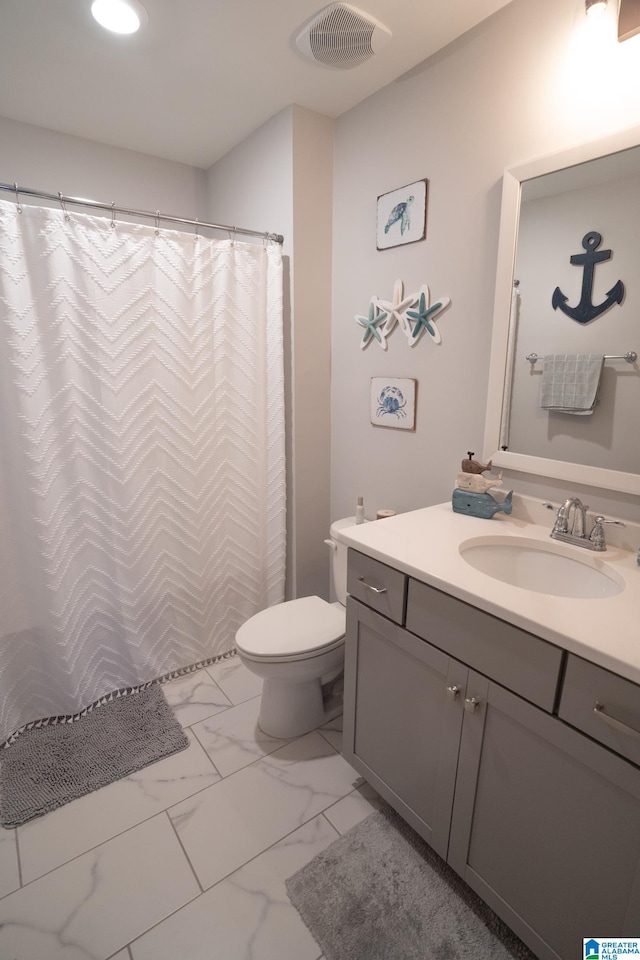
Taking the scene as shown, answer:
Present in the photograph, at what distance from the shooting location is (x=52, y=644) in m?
1.81

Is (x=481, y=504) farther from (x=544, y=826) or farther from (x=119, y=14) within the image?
(x=119, y=14)

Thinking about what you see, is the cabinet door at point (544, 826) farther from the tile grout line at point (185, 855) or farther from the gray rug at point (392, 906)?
the tile grout line at point (185, 855)

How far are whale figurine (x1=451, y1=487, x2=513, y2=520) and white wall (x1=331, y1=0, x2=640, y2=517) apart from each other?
8 centimetres

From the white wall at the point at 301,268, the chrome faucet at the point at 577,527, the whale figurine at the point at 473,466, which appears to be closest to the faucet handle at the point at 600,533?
the chrome faucet at the point at 577,527

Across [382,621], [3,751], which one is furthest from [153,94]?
[3,751]

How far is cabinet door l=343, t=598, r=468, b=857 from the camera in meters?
1.17

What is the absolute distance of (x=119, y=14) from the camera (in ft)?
4.59

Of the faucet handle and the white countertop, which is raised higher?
the faucet handle

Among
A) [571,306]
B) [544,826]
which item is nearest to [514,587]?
[544,826]

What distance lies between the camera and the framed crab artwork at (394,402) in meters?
1.84

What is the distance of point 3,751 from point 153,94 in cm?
254

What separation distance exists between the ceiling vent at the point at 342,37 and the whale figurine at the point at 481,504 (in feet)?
4.75

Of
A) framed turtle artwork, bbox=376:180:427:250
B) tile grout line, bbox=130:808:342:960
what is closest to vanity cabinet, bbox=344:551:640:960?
tile grout line, bbox=130:808:342:960

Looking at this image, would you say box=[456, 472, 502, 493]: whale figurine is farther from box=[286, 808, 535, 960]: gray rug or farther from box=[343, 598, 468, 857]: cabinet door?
box=[286, 808, 535, 960]: gray rug
